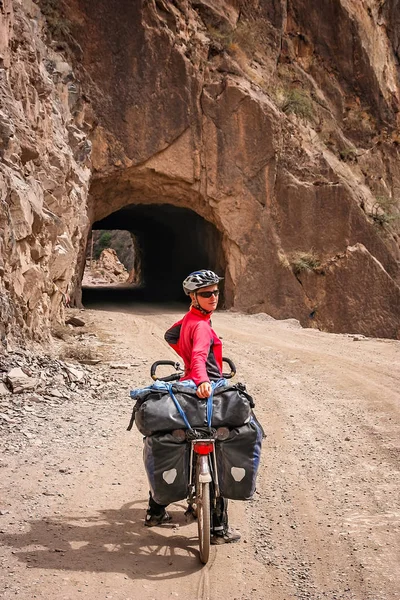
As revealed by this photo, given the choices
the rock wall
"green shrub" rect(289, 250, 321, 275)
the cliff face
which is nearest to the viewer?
the rock wall

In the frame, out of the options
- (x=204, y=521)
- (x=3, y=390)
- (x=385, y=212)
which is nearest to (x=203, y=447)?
(x=204, y=521)

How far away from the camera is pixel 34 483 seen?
4621 mm

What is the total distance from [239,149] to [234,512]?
15.0 meters

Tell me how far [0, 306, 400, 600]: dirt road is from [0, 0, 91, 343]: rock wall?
211 cm

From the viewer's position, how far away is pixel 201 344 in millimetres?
3838

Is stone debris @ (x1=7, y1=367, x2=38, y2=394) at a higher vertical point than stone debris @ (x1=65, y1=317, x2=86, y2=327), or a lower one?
lower

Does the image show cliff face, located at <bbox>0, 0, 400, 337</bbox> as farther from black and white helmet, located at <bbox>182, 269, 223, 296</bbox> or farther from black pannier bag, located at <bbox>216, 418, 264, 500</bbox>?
black pannier bag, located at <bbox>216, 418, 264, 500</bbox>

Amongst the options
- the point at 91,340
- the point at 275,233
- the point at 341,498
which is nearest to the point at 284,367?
the point at 91,340

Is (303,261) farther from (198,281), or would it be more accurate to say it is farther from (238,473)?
(238,473)

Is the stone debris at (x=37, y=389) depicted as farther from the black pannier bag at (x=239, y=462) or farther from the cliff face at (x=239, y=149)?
the cliff face at (x=239, y=149)

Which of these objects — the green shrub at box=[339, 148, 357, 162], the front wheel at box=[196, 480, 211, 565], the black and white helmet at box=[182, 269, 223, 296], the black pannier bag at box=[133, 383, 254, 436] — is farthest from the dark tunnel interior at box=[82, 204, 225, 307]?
the front wheel at box=[196, 480, 211, 565]

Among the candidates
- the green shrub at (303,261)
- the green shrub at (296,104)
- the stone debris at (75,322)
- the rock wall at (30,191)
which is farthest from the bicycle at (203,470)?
the green shrub at (296,104)

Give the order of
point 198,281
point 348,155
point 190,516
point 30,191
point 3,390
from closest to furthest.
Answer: point 198,281, point 190,516, point 3,390, point 30,191, point 348,155

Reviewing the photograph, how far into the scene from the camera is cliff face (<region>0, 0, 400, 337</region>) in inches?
659
